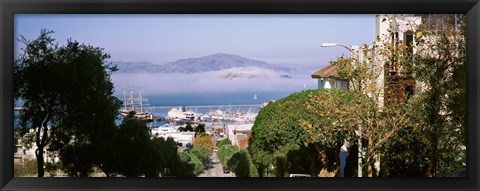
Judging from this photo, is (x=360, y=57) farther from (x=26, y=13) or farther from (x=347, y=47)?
(x=26, y=13)

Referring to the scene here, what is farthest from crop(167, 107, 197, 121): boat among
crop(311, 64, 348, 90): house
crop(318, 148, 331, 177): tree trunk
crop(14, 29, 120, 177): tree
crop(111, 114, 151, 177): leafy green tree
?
crop(318, 148, 331, 177): tree trunk

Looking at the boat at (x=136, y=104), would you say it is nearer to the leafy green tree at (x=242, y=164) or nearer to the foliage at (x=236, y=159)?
the foliage at (x=236, y=159)

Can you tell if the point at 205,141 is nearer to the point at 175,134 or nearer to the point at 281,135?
the point at 175,134

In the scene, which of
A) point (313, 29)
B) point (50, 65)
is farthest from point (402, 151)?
point (50, 65)

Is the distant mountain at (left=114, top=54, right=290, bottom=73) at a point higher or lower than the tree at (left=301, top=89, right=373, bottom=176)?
higher

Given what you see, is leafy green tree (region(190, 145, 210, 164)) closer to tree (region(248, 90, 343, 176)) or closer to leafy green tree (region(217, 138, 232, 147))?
leafy green tree (region(217, 138, 232, 147))
